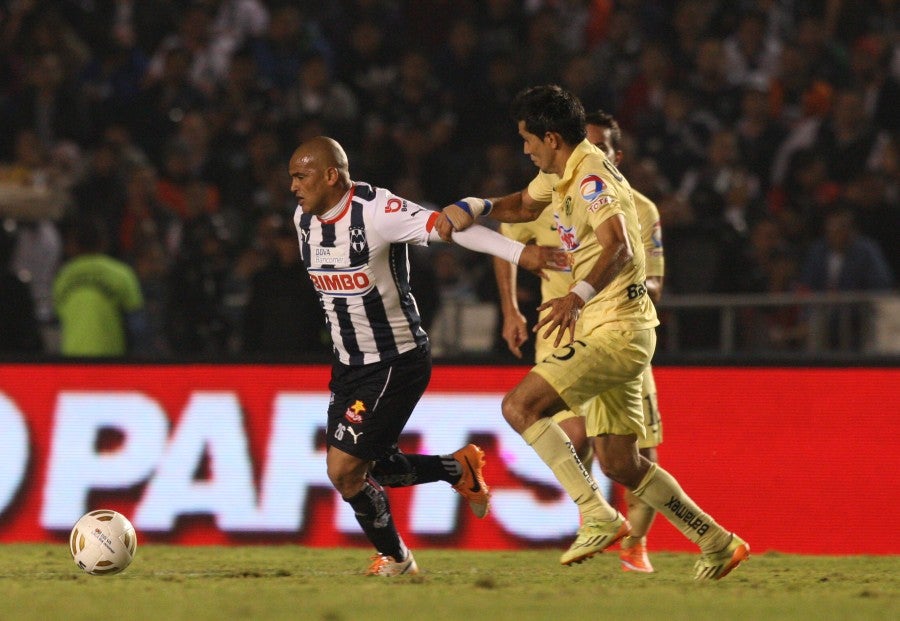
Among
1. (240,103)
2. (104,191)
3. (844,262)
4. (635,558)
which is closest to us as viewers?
(635,558)

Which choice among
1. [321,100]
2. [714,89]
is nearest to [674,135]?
[714,89]

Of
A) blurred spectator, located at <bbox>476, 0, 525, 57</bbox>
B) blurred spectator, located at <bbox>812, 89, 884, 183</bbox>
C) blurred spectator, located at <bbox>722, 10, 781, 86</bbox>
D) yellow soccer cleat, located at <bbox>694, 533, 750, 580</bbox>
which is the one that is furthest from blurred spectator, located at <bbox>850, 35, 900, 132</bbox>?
yellow soccer cleat, located at <bbox>694, 533, 750, 580</bbox>

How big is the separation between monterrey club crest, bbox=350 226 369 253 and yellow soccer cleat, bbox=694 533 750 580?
2.12 metres

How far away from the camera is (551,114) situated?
22.1 feet

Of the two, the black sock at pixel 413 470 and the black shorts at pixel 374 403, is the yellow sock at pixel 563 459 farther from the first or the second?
the black sock at pixel 413 470

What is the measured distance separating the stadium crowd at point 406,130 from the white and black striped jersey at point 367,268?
133 inches

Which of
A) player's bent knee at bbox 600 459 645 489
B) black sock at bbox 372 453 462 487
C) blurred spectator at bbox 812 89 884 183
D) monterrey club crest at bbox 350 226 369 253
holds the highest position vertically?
blurred spectator at bbox 812 89 884 183

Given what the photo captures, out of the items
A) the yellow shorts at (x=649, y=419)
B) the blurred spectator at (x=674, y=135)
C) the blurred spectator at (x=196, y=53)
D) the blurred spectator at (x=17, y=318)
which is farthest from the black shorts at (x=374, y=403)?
the blurred spectator at (x=196, y=53)

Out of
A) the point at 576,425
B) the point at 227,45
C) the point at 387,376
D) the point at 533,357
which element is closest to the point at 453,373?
the point at 533,357

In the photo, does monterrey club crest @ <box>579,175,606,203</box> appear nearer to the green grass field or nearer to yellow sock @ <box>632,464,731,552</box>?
yellow sock @ <box>632,464,731,552</box>

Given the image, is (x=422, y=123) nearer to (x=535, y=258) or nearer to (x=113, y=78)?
(x=113, y=78)

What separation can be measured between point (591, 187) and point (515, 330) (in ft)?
4.78

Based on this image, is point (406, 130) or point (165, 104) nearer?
point (406, 130)

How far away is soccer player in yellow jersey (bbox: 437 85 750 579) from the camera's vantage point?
6.57m
